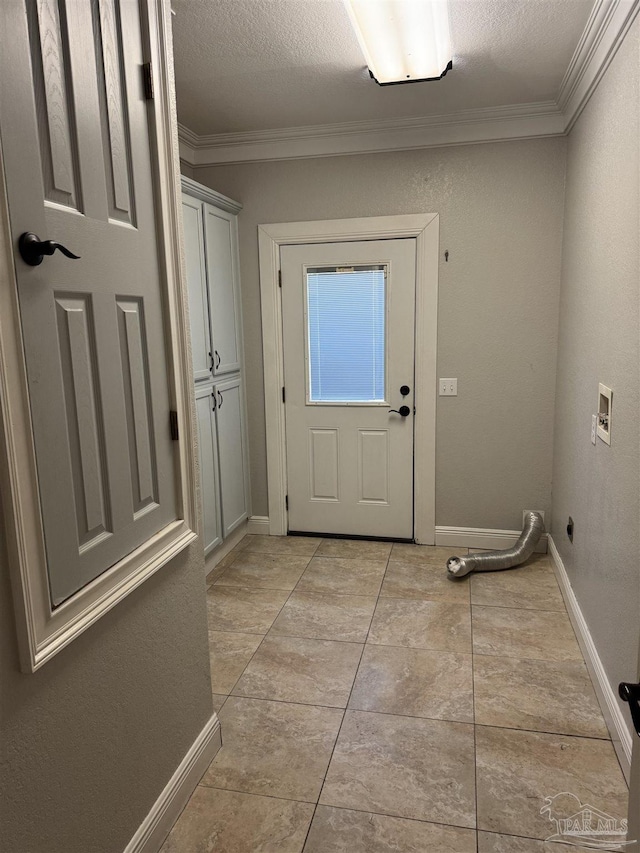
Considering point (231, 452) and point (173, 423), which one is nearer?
point (173, 423)

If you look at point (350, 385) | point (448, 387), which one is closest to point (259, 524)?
point (350, 385)

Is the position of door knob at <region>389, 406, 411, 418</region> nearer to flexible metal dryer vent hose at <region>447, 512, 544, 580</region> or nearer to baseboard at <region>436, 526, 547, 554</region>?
baseboard at <region>436, 526, 547, 554</region>

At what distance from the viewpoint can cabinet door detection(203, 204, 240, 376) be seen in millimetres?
3400

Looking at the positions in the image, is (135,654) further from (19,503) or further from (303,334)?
(303,334)

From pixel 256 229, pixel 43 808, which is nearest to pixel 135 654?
pixel 43 808

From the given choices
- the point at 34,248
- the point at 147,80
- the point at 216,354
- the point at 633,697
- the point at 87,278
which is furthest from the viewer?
the point at 216,354

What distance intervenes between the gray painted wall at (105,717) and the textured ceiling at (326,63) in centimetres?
203

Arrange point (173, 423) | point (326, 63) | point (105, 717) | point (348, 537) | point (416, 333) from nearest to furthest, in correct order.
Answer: point (105, 717) → point (173, 423) → point (326, 63) → point (416, 333) → point (348, 537)

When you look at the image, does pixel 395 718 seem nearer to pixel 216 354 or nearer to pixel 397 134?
pixel 216 354

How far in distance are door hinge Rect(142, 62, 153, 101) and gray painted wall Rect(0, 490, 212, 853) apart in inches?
47.9

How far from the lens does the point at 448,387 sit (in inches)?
145

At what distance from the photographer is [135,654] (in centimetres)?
158

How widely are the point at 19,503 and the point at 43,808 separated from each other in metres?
0.66

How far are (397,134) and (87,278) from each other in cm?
270
